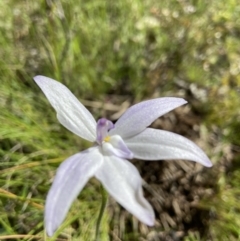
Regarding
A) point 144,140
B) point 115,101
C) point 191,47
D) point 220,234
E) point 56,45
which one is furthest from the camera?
point 115,101

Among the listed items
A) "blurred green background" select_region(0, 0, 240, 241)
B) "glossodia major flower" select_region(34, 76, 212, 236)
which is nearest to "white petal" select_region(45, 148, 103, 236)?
"glossodia major flower" select_region(34, 76, 212, 236)

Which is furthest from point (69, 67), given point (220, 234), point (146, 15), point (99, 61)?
point (220, 234)

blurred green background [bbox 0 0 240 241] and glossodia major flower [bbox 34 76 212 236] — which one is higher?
glossodia major flower [bbox 34 76 212 236]

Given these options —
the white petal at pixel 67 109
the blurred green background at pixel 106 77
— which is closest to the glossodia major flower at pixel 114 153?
the white petal at pixel 67 109

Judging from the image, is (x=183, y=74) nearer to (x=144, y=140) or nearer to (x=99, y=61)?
(x=99, y=61)

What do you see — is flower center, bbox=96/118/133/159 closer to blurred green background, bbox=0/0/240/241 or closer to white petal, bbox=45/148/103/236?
white petal, bbox=45/148/103/236
